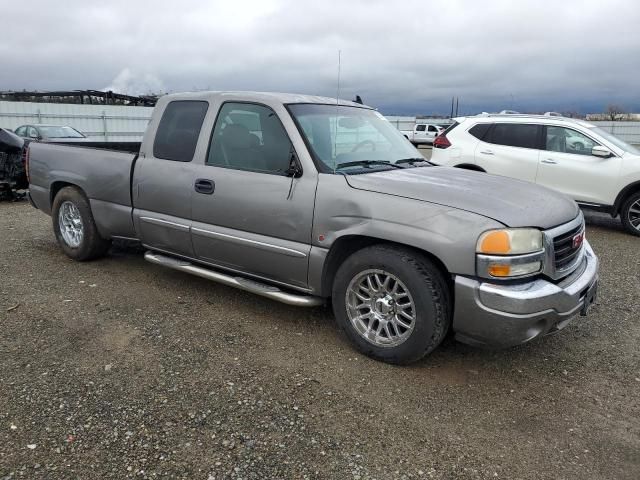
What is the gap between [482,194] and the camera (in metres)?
3.41

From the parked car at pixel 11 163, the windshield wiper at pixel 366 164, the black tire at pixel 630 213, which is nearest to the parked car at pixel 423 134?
the black tire at pixel 630 213

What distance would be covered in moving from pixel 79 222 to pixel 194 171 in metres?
1.93

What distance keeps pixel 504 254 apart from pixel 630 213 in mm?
6078

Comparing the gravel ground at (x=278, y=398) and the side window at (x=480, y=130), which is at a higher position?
the side window at (x=480, y=130)

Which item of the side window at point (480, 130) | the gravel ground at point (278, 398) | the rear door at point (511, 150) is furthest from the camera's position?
the side window at point (480, 130)

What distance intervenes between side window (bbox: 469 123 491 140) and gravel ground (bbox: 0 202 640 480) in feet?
15.8

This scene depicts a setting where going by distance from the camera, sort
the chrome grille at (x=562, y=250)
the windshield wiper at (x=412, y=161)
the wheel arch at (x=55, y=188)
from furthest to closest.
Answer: the wheel arch at (x=55, y=188) < the windshield wiper at (x=412, y=161) < the chrome grille at (x=562, y=250)

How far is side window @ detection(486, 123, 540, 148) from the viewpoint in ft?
27.4

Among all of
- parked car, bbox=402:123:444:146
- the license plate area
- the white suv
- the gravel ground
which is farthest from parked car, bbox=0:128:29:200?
parked car, bbox=402:123:444:146

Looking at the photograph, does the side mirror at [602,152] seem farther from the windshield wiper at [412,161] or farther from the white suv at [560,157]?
the windshield wiper at [412,161]

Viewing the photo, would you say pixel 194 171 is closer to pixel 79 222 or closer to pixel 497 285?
pixel 79 222

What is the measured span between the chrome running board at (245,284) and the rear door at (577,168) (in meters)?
5.85

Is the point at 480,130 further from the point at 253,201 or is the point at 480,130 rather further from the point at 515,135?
the point at 253,201

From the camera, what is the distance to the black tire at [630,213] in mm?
7773
